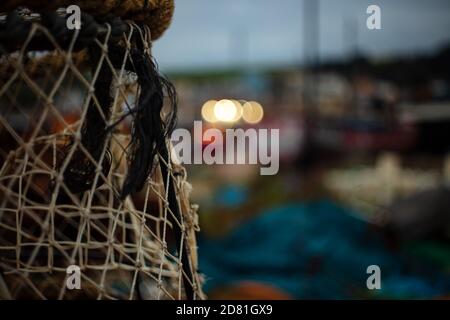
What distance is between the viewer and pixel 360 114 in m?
8.95

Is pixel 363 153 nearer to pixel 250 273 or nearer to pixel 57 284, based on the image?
pixel 250 273

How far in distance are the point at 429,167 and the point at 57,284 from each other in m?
Result: 5.72

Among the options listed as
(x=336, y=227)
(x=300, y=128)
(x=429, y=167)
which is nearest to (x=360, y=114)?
(x=300, y=128)

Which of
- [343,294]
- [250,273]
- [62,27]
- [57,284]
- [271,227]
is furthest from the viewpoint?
[271,227]

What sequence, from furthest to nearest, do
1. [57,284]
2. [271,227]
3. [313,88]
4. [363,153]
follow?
[313,88] → [363,153] → [271,227] → [57,284]

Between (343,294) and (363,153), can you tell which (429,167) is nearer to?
(363,153)

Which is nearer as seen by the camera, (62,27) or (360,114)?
(62,27)

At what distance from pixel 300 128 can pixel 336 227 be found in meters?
5.87

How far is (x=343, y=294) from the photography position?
10.6 feet

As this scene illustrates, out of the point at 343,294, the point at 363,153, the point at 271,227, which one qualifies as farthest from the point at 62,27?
the point at 363,153
